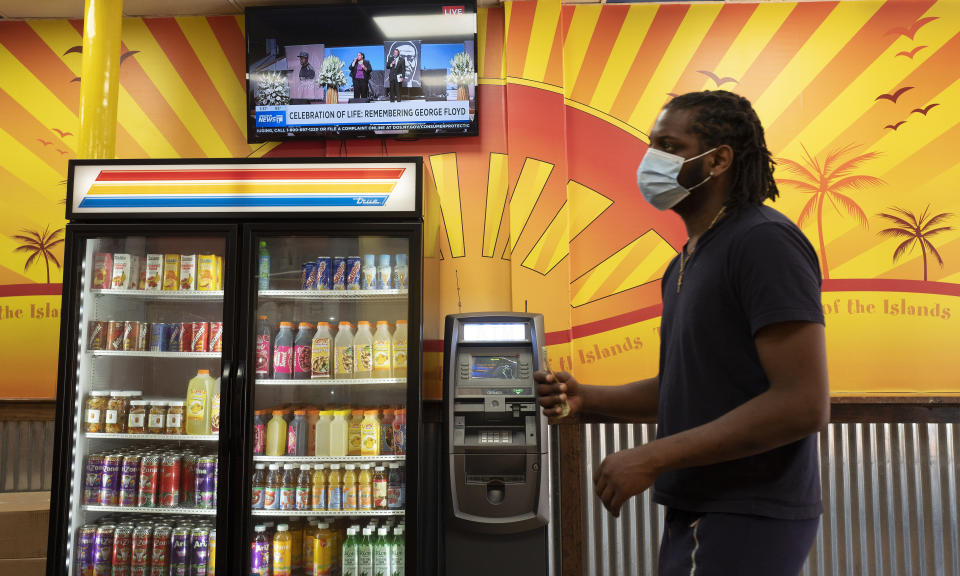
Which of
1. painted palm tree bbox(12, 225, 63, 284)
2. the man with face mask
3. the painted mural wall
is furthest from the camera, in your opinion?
painted palm tree bbox(12, 225, 63, 284)

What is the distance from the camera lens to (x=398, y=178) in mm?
2910

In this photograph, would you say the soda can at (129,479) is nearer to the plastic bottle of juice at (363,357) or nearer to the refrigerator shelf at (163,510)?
the refrigerator shelf at (163,510)

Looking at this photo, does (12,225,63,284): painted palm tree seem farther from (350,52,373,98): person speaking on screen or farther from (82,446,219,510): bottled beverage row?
(350,52,373,98): person speaking on screen

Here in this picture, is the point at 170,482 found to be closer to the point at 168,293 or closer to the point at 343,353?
the point at 168,293

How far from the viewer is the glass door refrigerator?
9.40ft

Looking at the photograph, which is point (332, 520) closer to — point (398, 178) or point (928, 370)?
point (398, 178)

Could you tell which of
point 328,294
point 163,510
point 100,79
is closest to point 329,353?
point 328,294

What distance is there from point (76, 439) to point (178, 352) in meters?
0.59

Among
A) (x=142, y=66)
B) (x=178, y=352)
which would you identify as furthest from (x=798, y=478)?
(x=142, y=66)

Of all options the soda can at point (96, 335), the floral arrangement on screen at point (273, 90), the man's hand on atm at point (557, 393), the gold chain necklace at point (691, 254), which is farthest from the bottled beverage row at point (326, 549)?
the floral arrangement on screen at point (273, 90)

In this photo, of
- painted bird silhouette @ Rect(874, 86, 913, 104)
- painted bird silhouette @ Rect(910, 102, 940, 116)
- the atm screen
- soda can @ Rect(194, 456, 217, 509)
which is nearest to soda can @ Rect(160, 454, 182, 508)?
soda can @ Rect(194, 456, 217, 509)

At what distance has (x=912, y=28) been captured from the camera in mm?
3725

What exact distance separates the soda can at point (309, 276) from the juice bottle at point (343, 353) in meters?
0.25

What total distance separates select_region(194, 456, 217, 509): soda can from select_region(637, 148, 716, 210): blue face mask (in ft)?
8.23
